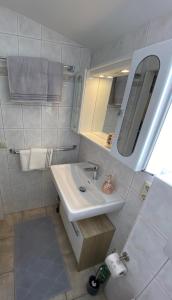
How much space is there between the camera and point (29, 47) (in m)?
1.32

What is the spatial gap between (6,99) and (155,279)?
1.71 metres

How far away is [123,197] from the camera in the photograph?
1173 millimetres

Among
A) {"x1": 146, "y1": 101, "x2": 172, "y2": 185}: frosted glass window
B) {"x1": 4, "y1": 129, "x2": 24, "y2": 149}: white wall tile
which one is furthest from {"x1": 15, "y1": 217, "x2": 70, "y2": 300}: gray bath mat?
{"x1": 146, "y1": 101, "x2": 172, "y2": 185}: frosted glass window

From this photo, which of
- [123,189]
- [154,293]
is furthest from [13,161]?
[154,293]

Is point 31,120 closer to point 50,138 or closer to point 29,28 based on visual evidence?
point 50,138

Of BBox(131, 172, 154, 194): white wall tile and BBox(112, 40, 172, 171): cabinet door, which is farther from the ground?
BBox(112, 40, 172, 171): cabinet door

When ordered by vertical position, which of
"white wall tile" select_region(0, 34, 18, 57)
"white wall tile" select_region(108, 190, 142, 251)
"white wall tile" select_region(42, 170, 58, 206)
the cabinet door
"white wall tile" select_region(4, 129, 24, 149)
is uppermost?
"white wall tile" select_region(0, 34, 18, 57)

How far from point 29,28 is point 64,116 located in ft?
2.68

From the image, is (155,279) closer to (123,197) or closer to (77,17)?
(123,197)

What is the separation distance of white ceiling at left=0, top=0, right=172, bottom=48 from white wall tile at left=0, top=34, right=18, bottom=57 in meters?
0.20

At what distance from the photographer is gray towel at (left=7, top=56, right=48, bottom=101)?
1.25 metres

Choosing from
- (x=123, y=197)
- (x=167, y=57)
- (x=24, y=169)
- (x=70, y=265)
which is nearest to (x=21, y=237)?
(x=70, y=265)

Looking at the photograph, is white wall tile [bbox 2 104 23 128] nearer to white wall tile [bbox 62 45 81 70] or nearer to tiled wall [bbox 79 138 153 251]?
white wall tile [bbox 62 45 81 70]

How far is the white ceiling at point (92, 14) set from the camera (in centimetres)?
83
